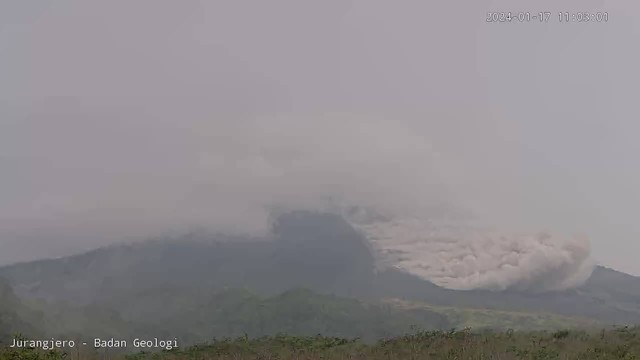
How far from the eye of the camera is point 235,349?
3139 cm

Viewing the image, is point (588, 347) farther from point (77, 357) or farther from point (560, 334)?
point (77, 357)

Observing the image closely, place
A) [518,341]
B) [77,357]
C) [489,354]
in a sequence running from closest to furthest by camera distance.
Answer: [77,357], [489,354], [518,341]

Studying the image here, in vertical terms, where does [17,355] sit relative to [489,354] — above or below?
above

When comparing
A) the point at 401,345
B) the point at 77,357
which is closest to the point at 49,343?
the point at 77,357

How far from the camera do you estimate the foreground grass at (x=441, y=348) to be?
23.4 m

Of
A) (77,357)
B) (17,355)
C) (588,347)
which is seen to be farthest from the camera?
(588,347)

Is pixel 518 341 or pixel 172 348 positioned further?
pixel 172 348

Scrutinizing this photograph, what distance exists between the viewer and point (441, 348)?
2678cm

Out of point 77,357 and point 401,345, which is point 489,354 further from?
point 77,357

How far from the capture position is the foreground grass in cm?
2338

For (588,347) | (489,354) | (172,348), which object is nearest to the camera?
(489,354)

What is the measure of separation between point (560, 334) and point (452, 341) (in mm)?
5744

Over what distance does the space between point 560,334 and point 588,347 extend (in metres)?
5.67

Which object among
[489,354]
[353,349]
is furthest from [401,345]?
[489,354]
